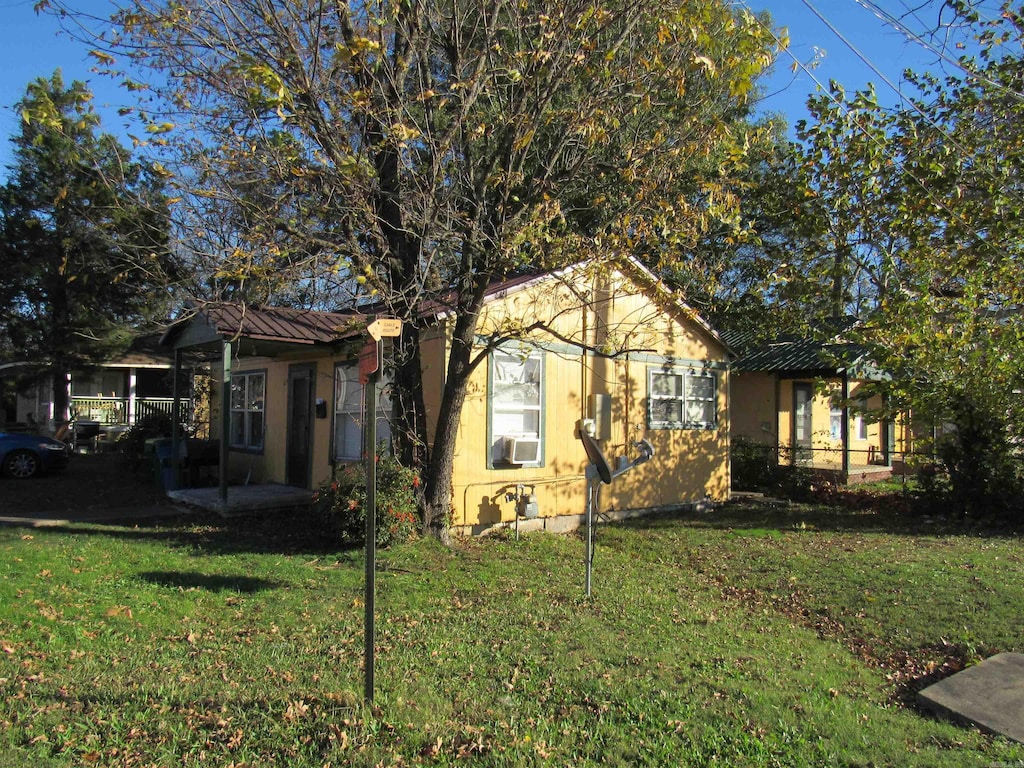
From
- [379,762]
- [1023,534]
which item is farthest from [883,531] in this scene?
[379,762]

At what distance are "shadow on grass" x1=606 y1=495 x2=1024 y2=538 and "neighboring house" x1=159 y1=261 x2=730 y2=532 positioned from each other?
19.6 inches

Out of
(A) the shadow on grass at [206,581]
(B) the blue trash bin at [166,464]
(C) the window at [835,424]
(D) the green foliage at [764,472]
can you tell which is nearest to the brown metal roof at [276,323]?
(B) the blue trash bin at [166,464]

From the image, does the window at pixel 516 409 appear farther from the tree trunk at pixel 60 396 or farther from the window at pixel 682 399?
the tree trunk at pixel 60 396

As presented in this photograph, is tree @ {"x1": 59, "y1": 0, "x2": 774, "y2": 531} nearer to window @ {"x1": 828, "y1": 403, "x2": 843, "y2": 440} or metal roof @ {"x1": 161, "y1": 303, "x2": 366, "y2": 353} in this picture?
metal roof @ {"x1": 161, "y1": 303, "x2": 366, "y2": 353}

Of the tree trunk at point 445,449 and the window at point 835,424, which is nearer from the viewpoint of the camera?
the tree trunk at point 445,449

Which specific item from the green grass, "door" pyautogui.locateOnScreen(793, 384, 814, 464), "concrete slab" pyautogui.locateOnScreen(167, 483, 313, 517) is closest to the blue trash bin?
"concrete slab" pyautogui.locateOnScreen(167, 483, 313, 517)

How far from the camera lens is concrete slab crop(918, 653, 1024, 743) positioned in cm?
469

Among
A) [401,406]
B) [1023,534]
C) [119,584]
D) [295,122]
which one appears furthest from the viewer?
[1023,534]

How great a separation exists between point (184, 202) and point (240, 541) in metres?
4.24

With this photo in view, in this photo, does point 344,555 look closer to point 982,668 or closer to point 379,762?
point 379,762

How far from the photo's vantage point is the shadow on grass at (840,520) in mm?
11922

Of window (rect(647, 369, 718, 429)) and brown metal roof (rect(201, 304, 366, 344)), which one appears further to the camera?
window (rect(647, 369, 718, 429))

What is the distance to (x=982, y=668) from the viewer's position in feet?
18.7

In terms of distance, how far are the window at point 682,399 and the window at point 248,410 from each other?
299 inches
